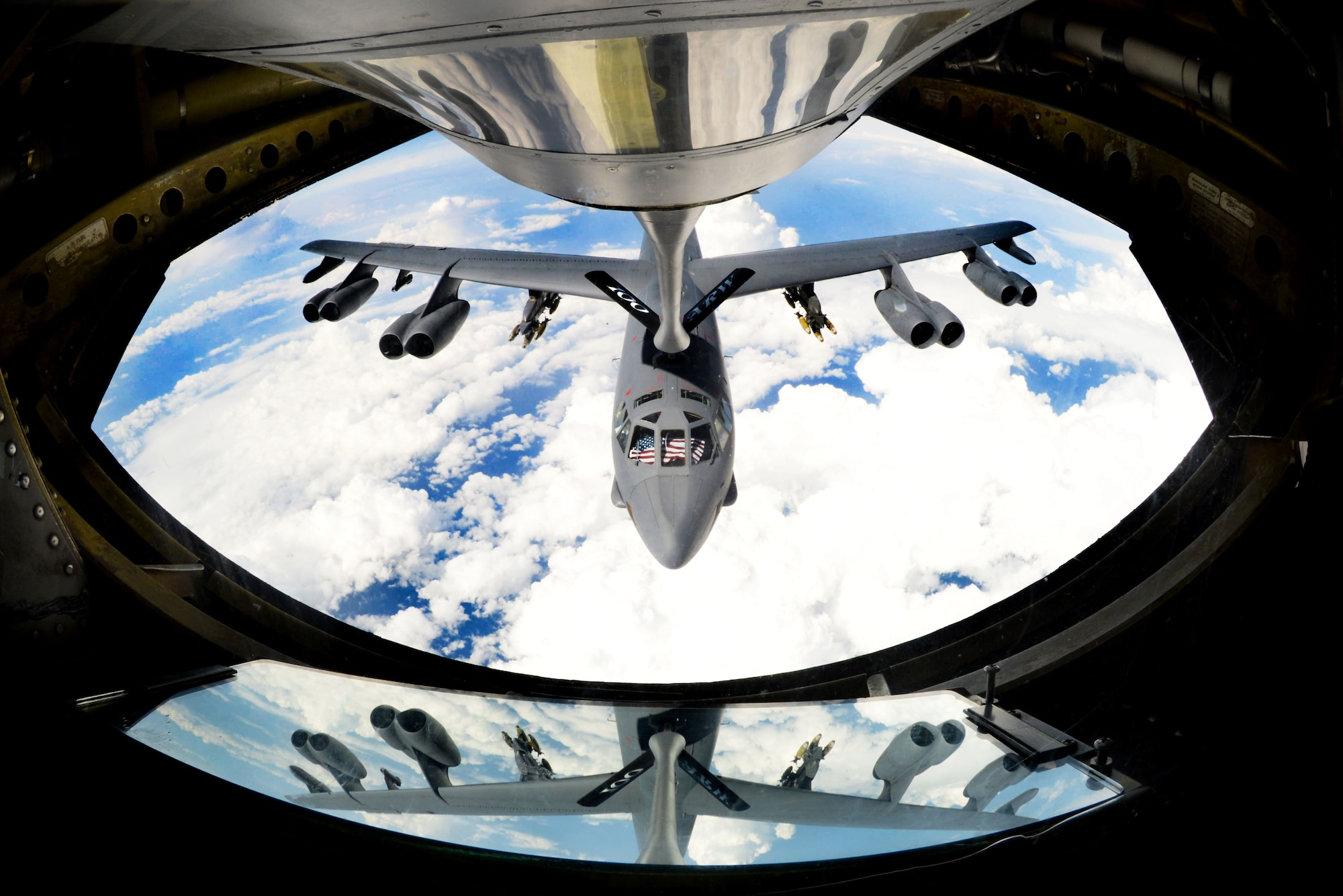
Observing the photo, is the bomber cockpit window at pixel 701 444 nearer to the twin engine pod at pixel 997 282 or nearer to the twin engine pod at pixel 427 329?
the twin engine pod at pixel 427 329

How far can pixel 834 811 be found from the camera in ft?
6.93

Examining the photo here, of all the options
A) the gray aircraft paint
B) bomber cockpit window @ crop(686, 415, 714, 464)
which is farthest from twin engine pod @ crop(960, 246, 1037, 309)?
bomber cockpit window @ crop(686, 415, 714, 464)

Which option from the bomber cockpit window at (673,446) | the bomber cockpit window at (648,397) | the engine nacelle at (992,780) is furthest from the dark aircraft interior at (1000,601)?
the bomber cockpit window at (648,397)

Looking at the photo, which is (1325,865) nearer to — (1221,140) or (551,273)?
(1221,140)

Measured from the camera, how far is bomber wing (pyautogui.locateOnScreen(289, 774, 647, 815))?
81.0 inches

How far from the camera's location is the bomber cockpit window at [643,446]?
9.20m

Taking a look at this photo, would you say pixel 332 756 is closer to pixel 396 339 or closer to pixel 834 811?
pixel 834 811

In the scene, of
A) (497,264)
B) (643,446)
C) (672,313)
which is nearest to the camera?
(672,313)

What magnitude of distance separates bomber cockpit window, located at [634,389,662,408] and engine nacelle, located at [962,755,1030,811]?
7207 mm

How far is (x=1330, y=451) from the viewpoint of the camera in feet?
9.06

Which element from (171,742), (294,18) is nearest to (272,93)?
(294,18)

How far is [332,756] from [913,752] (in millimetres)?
1700

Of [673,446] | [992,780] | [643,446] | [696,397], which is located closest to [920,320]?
[696,397]

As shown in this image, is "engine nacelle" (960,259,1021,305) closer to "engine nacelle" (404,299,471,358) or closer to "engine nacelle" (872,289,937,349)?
"engine nacelle" (872,289,937,349)
